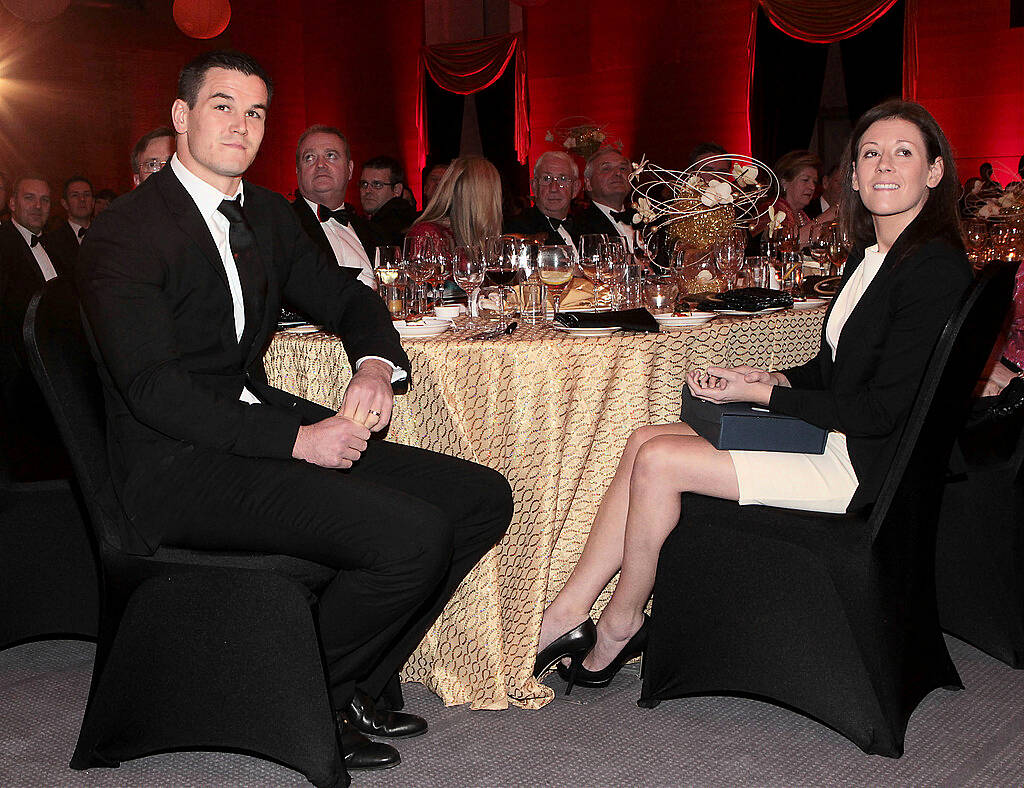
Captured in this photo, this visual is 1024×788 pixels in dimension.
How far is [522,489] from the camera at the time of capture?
8.62 ft

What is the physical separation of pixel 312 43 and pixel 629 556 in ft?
43.6

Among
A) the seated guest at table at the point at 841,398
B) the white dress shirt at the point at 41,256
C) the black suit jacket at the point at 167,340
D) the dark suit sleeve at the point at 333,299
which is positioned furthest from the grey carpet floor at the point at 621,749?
the white dress shirt at the point at 41,256

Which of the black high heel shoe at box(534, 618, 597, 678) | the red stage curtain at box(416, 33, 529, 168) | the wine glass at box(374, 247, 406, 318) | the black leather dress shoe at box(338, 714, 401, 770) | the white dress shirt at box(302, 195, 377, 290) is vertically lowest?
the black leather dress shoe at box(338, 714, 401, 770)

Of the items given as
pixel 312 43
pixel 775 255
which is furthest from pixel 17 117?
pixel 775 255

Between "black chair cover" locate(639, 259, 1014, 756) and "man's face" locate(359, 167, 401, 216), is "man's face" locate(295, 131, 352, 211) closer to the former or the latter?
"man's face" locate(359, 167, 401, 216)

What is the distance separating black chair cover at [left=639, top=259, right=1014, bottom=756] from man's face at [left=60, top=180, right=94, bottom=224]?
8.61m

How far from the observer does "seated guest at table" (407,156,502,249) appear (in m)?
4.51

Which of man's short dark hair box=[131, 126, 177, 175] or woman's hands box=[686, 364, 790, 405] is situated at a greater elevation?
man's short dark hair box=[131, 126, 177, 175]

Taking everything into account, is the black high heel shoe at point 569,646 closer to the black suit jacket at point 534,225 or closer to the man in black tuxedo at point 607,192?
the black suit jacket at point 534,225

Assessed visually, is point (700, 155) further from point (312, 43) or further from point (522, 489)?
point (312, 43)

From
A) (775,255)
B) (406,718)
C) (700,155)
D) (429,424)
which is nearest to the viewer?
(406,718)

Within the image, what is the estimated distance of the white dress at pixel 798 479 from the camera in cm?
239

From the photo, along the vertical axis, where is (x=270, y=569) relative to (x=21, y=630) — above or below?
above

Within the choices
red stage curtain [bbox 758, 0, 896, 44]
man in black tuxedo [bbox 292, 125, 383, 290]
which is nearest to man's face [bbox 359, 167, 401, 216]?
man in black tuxedo [bbox 292, 125, 383, 290]
